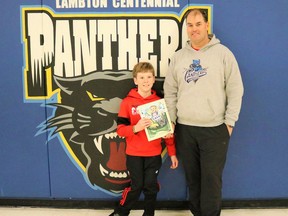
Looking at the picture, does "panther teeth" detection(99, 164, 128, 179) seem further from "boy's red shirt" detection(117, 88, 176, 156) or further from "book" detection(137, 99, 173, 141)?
"book" detection(137, 99, 173, 141)

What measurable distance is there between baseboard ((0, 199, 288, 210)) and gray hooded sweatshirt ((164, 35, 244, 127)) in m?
0.85

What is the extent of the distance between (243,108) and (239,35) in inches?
22.6

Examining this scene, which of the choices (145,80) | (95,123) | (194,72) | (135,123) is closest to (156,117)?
(135,123)

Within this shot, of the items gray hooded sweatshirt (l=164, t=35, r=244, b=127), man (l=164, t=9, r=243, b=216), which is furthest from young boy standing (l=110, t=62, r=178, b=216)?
gray hooded sweatshirt (l=164, t=35, r=244, b=127)

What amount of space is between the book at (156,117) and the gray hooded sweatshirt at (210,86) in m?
0.15

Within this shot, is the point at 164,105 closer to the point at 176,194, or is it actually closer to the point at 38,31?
the point at 176,194

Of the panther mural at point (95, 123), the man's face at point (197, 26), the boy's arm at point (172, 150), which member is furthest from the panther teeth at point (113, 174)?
the man's face at point (197, 26)

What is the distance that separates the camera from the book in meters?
2.45

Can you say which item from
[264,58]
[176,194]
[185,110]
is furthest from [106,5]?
[176,194]

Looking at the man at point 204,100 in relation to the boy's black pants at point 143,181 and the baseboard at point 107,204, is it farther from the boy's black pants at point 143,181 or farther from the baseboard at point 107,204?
the baseboard at point 107,204

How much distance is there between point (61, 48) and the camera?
8.82 ft

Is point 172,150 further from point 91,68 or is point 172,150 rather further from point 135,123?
point 91,68

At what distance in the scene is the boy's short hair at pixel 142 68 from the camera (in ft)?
8.05

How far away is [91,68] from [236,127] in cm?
126
